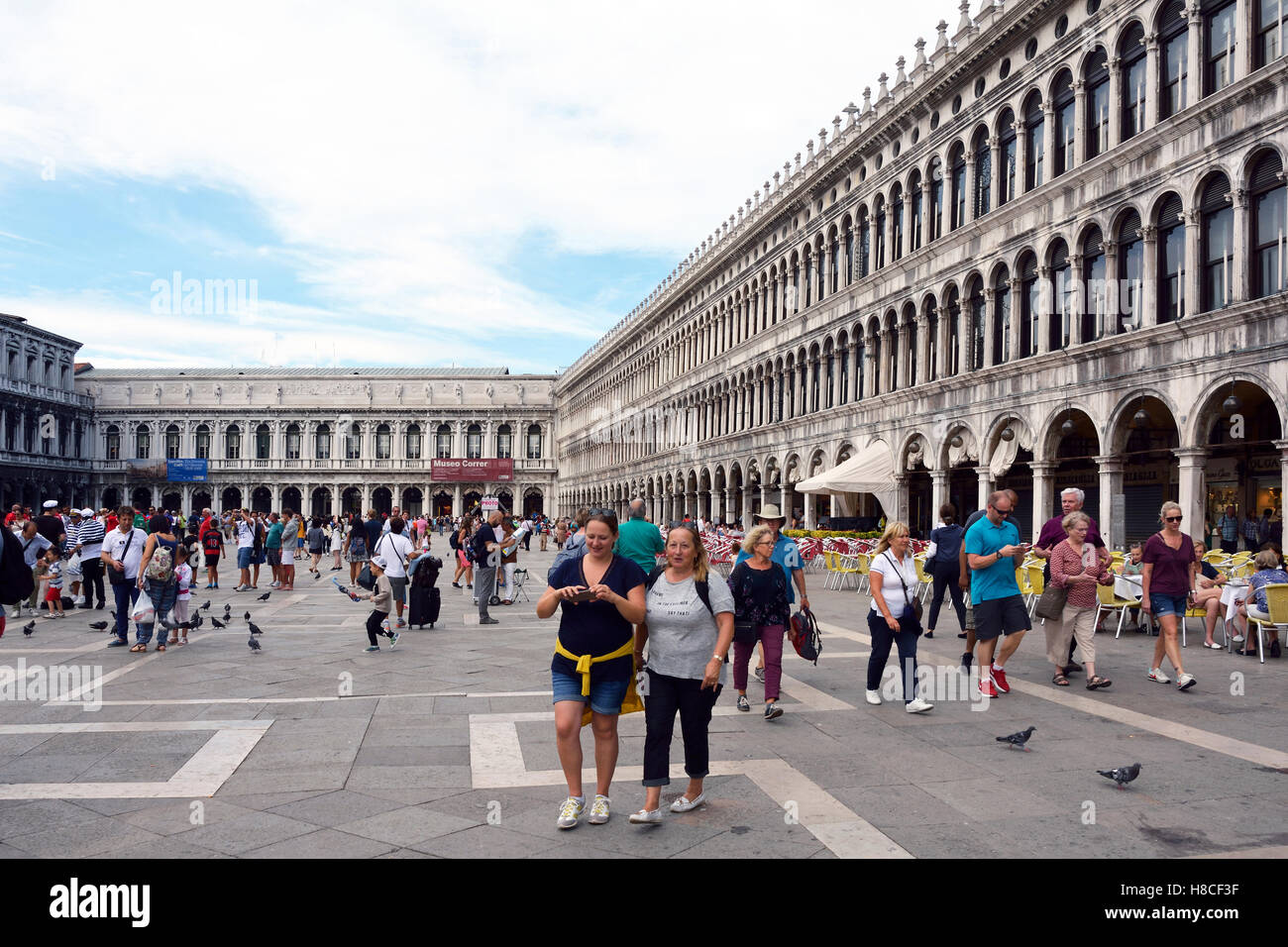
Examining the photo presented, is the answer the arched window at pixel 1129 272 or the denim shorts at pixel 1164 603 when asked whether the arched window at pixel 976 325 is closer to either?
the arched window at pixel 1129 272

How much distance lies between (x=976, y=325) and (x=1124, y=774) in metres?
22.5

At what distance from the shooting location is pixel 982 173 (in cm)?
2672

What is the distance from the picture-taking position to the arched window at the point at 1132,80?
2073 cm

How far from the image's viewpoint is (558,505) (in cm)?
9494

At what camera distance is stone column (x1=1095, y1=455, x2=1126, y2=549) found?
21.1 m

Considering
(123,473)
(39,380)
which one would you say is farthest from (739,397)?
(123,473)

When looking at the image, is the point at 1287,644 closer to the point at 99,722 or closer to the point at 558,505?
the point at 99,722

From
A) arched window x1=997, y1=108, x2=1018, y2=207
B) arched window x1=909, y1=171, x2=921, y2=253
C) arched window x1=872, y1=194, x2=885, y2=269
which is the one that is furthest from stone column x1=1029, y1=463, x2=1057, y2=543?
arched window x1=872, y1=194, x2=885, y2=269

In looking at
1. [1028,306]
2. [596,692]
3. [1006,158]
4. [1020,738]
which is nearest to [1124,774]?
[1020,738]

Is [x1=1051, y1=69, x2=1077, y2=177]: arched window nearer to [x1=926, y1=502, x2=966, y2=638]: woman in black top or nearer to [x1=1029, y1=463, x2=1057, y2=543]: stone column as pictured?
[x1=1029, y1=463, x2=1057, y2=543]: stone column

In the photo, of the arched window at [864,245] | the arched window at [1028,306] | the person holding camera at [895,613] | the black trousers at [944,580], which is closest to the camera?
the person holding camera at [895,613]

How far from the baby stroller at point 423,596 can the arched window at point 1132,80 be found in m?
17.0

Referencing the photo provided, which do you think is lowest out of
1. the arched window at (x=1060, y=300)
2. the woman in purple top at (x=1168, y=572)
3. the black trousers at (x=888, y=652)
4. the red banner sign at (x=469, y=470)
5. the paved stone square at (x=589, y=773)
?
the paved stone square at (x=589, y=773)

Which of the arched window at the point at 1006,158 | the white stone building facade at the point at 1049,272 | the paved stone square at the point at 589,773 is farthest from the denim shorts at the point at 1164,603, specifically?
the arched window at the point at 1006,158
